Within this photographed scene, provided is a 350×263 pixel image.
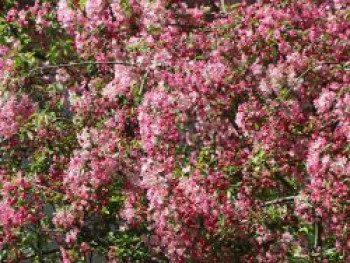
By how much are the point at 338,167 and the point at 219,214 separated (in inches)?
28.2

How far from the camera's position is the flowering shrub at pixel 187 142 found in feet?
15.1

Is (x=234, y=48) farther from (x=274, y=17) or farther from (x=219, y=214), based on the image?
(x=219, y=214)

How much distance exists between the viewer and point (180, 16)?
5.46m

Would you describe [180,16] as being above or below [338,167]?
above

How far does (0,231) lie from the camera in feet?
16.0

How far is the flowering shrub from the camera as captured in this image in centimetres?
461

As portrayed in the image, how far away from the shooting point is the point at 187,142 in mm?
5340

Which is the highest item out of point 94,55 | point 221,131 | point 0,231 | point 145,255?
point 94,55

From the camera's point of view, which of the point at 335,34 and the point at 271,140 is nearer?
the point at 271,140

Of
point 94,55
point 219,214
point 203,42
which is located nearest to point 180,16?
point 203,42

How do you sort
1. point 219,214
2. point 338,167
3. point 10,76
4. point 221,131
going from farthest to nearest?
point 10,76 → point 221,131 → point 219,214 → point 338,167

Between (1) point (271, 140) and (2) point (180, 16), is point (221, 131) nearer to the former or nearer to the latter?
(1) point (271, 140)

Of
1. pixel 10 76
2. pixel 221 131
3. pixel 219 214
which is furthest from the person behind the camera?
pixel 10 76

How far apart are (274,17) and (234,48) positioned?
30 cm
